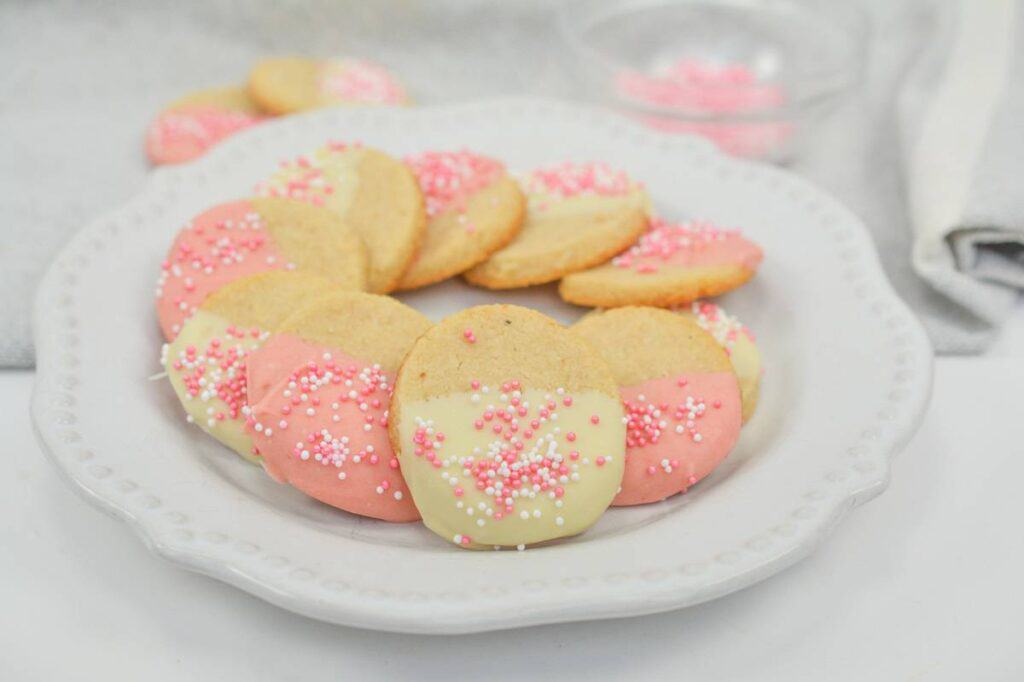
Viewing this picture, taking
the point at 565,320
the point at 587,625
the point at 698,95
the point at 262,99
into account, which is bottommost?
the point at 587,625

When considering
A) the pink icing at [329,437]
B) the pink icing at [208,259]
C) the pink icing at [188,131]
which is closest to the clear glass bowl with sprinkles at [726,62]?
the pink icing at [188,131]

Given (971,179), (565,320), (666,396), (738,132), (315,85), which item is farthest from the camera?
(315,85)

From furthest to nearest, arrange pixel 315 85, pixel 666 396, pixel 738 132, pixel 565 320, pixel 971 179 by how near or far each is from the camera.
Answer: pixel 315 85, pixel 738 132, pixel 971 179, pixel 565 320, pixel 666 396

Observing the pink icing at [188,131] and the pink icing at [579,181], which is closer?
the pink icing at [579,181]

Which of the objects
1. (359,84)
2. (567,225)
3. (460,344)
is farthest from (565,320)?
(359,84)

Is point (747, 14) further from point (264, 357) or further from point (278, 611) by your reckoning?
point (278, 611)

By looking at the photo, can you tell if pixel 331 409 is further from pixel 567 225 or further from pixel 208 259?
pixel 567 225

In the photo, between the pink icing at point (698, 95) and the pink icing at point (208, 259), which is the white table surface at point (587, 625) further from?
the pink icing at point (698, 95)
